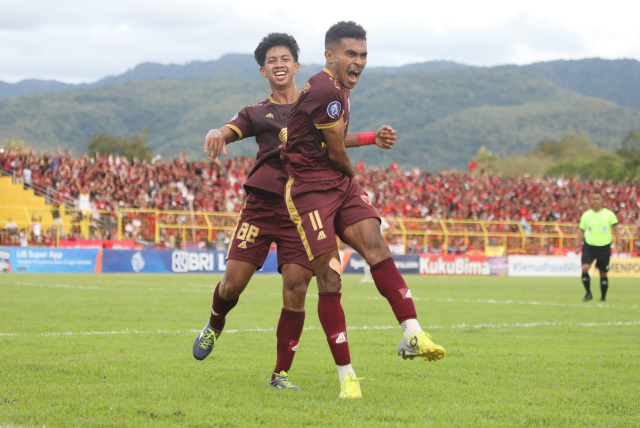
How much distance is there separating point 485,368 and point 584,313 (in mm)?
6856

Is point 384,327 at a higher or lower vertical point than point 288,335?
lower

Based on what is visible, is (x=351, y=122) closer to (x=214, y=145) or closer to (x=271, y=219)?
(x=271, y=219)

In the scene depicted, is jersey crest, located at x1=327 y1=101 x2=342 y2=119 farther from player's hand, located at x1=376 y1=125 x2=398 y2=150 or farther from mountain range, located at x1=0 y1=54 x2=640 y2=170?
mountain range, located at x1=0 y1=54 x2=640 y2=170

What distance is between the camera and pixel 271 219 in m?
5.95

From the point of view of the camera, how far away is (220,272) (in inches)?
1074

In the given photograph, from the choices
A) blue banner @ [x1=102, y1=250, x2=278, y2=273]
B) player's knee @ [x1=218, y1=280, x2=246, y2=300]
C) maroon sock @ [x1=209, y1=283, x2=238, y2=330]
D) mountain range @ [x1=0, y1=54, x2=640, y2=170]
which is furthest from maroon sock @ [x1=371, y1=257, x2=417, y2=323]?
mountain range @ [x1=0, y1=54, x2=640, y2=170]

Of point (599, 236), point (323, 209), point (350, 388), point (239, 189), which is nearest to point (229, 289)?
point (323, 209)

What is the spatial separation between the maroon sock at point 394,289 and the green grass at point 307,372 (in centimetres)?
54

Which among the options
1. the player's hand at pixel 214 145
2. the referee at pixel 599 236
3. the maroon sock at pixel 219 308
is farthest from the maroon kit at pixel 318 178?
the referee at pixel 599 236

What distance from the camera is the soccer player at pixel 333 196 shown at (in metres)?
5.07

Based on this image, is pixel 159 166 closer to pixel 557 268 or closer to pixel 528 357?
pixel 557 268

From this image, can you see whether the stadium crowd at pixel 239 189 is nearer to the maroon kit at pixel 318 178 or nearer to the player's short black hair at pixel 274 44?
the player's short black hair at pixel 274 44

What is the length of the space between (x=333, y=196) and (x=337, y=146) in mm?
337

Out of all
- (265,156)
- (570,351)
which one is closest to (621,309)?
(570,351)
